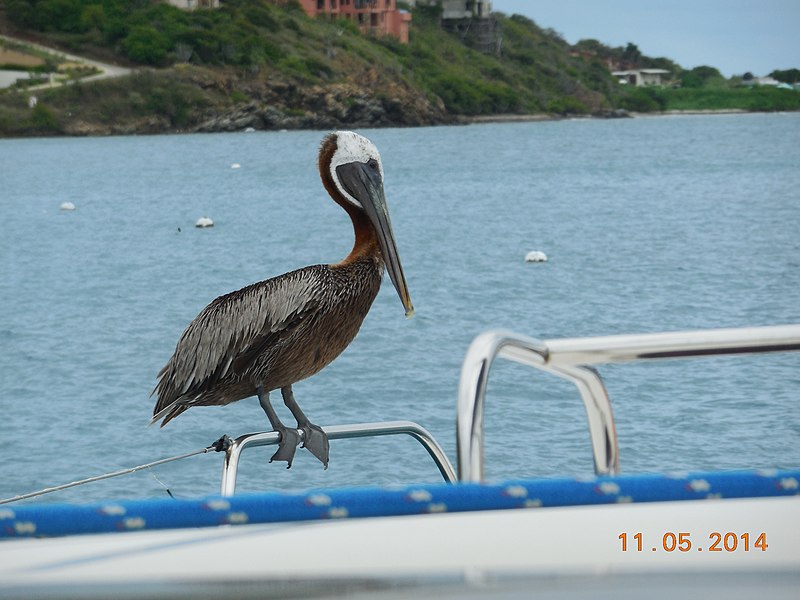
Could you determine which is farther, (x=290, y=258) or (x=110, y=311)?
(x=290, y=258)

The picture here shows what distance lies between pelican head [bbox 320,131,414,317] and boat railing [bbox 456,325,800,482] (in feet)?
6.99

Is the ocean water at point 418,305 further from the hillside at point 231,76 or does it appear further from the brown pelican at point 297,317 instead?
the hillside at point 231,76

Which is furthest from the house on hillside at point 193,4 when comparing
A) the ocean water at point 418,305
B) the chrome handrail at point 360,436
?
the chrome handrail at point 360,436

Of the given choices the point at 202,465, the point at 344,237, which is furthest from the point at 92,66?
the point at 202,465

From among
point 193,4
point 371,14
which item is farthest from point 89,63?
point 371,14

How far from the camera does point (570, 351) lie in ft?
4.45

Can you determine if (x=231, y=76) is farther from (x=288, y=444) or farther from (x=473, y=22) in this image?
(x=288, y=444)

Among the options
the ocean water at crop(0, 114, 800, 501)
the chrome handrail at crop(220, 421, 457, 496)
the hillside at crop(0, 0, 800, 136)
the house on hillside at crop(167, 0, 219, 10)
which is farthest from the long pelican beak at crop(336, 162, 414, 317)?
the house on hillside at crop(167, 0, 219, 10)

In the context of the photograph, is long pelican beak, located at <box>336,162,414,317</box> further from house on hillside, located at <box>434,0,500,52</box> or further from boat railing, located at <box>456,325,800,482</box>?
house on hillside, located at <box>434,0,500,52</box>

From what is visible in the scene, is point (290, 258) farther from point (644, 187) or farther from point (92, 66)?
point (92, 66)

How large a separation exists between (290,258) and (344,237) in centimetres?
372

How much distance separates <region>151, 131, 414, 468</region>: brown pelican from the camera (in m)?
3.37

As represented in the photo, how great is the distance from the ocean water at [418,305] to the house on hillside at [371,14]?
45.8m

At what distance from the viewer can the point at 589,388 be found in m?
1.45
